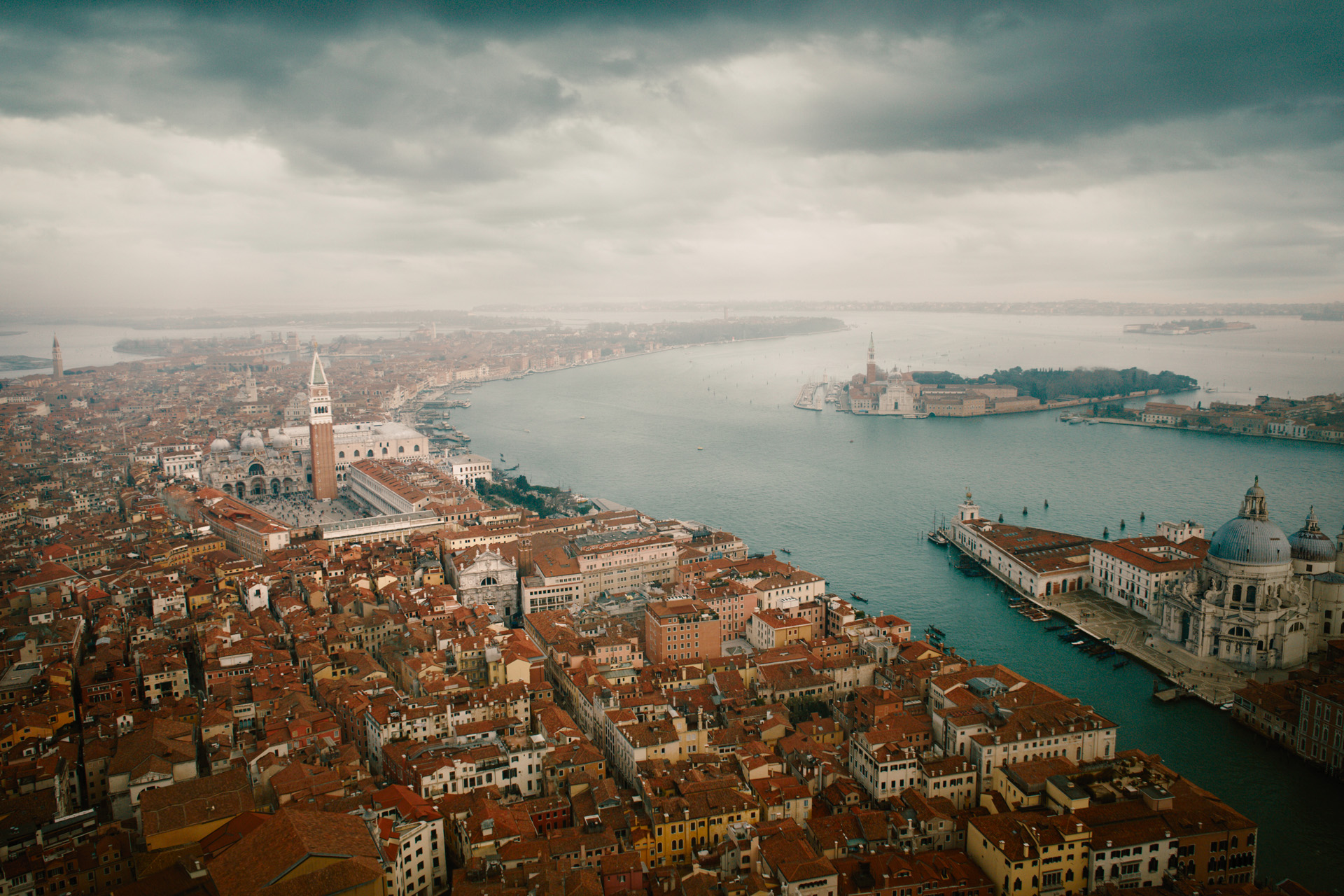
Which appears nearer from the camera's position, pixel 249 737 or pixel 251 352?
pixel 249 737

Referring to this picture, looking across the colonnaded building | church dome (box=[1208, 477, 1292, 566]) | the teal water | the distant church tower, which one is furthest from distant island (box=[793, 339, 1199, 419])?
church dome (box=[1208, 477, 1292, 566])

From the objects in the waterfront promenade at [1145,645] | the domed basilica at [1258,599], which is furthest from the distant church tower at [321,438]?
the domed basilica at [1258,599]

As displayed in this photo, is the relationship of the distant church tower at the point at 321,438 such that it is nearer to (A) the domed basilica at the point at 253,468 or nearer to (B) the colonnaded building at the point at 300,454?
(B) the colonnaded building at the point at 300,454

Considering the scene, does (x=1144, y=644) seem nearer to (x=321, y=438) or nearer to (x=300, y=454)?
(x=321, y=438)

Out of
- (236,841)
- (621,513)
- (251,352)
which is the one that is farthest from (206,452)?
(236,841)

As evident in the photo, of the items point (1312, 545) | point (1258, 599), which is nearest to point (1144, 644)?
point (1258, 599)

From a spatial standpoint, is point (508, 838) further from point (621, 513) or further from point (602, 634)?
point (621, 513)
